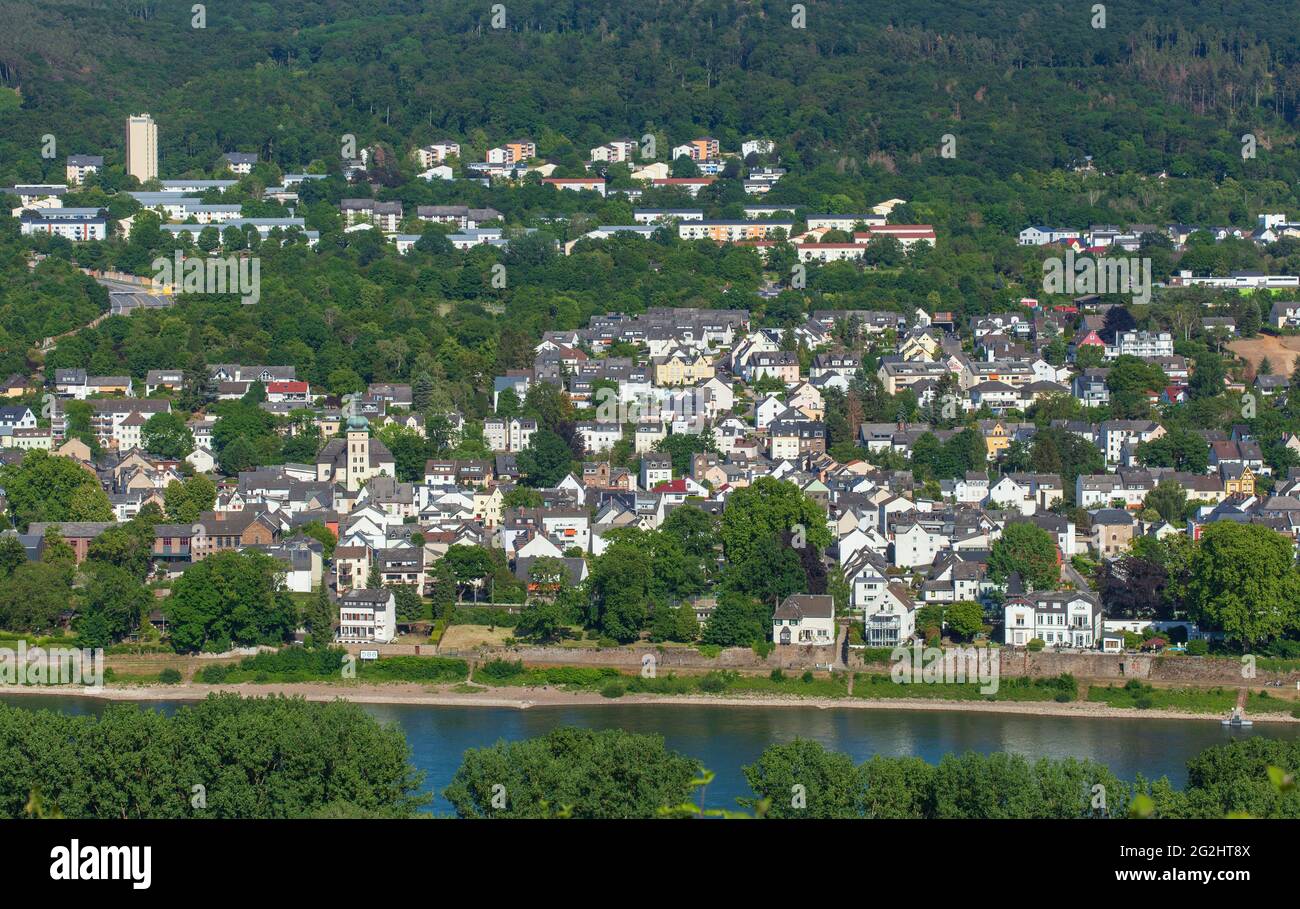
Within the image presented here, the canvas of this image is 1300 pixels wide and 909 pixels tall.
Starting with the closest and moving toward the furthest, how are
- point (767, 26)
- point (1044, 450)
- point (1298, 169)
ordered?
point (1044, 450)
point (1298, 169)
point (767, 26)

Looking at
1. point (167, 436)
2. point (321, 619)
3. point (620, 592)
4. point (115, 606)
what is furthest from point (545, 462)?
point (115, 606)

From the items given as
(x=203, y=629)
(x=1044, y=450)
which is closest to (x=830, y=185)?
(x=1044, y=450)

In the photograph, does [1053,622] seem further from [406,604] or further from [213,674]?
[213,674]

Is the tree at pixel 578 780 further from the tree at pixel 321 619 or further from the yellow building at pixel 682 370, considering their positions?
the yellow building at pixel 682 370

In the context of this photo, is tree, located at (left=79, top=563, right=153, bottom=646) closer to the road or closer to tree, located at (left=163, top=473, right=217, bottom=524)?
tree, located at (left=163, top=473, right=217, bottom=524)

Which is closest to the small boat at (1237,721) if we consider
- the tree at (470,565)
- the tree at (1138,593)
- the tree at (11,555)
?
the tree at (1138,593)

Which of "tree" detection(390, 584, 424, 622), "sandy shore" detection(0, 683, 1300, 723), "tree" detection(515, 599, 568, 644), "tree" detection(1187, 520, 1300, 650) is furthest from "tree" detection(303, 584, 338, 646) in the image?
"tree" detection(1187, 520, 1300, 650)

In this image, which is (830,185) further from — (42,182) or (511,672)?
(511,672)
